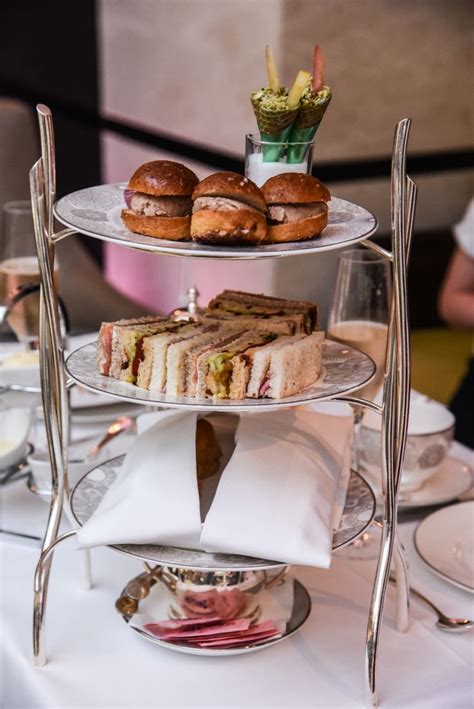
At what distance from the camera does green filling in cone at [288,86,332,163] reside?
75cm

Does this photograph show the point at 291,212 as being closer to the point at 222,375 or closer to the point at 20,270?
the point at 222,375

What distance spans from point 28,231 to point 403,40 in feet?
6.06

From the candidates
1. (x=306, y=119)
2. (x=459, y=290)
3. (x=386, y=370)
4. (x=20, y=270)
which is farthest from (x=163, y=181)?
(x=459, y=290)

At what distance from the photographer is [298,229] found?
2.36 feet

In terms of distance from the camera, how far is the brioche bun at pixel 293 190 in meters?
0.72

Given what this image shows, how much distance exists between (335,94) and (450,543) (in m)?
2.06

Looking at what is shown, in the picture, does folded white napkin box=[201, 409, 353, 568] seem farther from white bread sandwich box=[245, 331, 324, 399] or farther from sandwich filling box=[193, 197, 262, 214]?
sandwich filling box=[193, 197, 262, 214]

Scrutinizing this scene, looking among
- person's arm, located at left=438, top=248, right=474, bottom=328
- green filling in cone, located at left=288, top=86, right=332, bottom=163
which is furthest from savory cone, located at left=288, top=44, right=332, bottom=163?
person's arm, located at left=438, top=248, right=474, bottom=328

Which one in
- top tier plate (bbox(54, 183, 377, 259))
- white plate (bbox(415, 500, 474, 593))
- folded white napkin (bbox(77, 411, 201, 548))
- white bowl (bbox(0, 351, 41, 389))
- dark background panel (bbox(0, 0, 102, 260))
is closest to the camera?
top tier plate (bbox(54, 183, 377, 259))

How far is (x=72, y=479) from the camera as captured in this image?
107 cm

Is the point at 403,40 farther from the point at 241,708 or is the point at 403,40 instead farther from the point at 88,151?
the point at 241,708

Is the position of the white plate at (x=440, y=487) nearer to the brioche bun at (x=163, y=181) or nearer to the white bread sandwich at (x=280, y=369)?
the white bread sandwich at (x=280, y=369)

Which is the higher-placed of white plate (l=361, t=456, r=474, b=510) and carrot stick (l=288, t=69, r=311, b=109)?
carrot stick (l=288, t=69, r=311, b=109)

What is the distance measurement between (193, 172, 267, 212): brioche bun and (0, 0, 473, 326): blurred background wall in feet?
6.01
